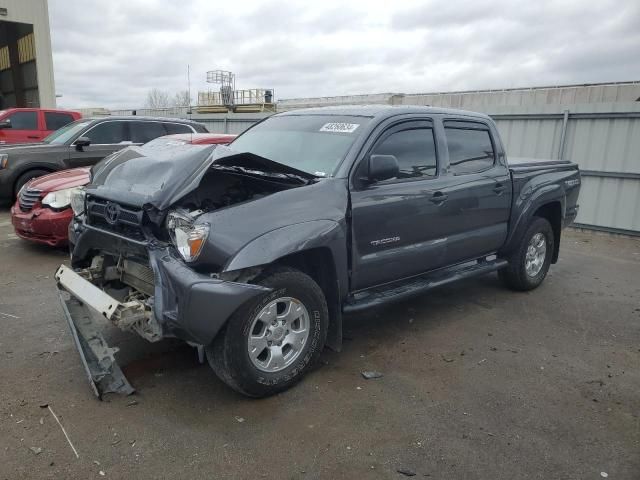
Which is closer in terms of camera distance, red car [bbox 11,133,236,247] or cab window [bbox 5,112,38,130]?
red car [bbox 11,133,236,247]

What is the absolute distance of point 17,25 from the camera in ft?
69.3

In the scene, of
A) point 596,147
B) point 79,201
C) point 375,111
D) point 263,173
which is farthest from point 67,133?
point 596,147

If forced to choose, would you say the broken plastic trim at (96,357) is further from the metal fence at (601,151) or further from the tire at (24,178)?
the metal fence at (601,151)

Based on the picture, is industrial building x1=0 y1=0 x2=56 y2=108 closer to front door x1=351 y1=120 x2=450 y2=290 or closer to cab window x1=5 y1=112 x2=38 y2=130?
cab window x1=5 y1=112 x2=38 y2=130

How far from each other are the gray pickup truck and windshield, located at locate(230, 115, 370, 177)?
0.01 m

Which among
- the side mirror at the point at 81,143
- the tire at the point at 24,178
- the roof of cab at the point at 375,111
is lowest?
the tire at the point at 24,178

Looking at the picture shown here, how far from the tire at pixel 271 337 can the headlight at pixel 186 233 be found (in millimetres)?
438

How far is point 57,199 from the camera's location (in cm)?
A: 630

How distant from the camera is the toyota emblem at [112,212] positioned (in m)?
3.35

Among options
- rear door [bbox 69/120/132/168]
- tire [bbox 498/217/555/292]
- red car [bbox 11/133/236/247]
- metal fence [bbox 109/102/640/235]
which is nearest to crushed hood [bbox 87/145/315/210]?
red car [bbox 11/133/236/247]

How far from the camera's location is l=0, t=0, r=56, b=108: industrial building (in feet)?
63.9

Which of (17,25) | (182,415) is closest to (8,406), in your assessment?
(182,415)

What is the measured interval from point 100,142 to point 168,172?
702 cm

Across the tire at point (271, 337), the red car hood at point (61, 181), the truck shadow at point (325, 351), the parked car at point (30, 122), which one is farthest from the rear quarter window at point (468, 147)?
the parked car at point (30, 122)
